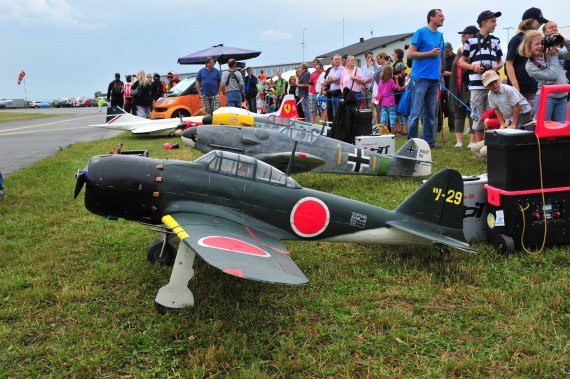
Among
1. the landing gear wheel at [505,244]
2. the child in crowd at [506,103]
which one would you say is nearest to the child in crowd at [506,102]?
the child in crowd at [506,103]

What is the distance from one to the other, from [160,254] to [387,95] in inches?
414

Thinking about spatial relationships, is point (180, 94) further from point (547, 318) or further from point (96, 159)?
point (547, 318)

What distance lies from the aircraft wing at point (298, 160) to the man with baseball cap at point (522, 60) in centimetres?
353

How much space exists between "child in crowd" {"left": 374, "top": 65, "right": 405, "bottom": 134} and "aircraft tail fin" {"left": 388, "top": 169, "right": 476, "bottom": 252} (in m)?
9.33

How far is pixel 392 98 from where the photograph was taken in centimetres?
1364

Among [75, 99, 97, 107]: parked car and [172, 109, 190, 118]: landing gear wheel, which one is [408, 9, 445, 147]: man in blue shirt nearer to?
[172, 109, 190, 118]: landing gear wheel

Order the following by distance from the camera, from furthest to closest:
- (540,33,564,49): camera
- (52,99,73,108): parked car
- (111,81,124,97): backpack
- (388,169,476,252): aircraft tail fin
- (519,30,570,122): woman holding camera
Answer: (52,99,73,108): parked car
(111,81,124,97): backpack
(519,30,570,122): woman holding camera
(540,33,564,49): camera
(388,169,476,252): aircraft tail fin

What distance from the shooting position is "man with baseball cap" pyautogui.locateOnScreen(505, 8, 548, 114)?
7656 mm

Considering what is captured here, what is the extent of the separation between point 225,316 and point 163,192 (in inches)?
53.0

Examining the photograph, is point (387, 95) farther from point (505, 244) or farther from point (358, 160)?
point (505, 244)

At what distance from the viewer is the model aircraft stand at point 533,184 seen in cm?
450

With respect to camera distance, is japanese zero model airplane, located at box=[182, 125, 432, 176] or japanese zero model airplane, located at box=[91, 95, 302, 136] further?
japanese zero model airplane, located at box=[91, 95, 302, 136]

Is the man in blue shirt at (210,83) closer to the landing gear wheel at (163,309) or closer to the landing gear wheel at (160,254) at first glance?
the landing gear wheel at (160,254)

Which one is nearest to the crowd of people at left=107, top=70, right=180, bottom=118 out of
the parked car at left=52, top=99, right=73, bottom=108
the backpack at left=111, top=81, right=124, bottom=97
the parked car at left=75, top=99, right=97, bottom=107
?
the backpack at left=111, top=81, right=124, bottom=97
